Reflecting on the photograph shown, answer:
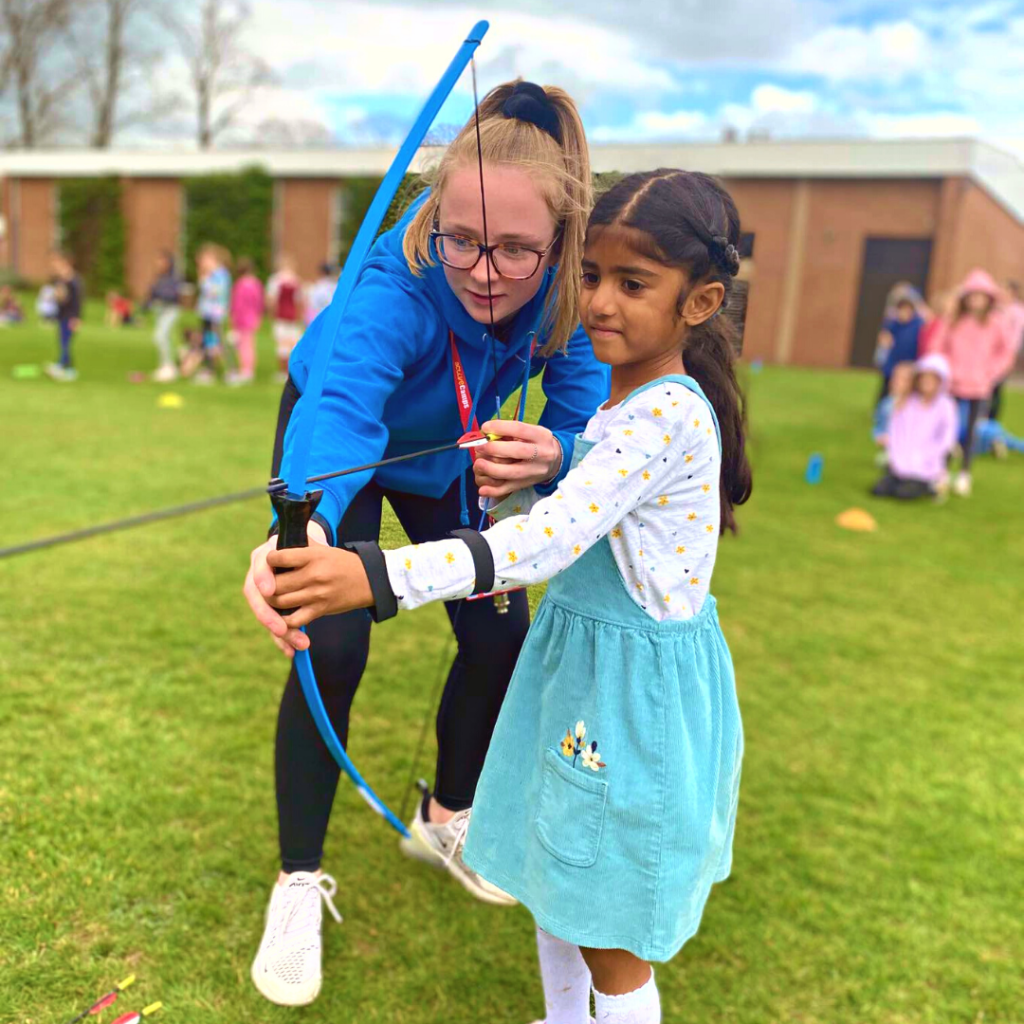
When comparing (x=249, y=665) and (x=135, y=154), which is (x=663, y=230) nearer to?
(x=249, y=665)

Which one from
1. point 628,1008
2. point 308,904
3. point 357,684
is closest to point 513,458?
point 357,684

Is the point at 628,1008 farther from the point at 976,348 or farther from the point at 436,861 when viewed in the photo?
the point at 976,348

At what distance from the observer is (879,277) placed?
2444 centimetres

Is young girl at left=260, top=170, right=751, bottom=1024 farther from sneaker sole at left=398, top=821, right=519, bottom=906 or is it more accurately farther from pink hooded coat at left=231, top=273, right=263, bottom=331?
pink hooded coat at left=231, top=273, right=263, bottom=331

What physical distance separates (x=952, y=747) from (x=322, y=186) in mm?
31494

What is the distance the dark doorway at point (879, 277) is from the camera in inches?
943

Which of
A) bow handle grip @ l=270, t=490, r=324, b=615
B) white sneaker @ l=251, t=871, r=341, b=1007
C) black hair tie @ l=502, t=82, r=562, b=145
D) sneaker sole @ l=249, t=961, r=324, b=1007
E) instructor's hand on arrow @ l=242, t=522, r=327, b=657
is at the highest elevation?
black hair tie @ l=502, t=82, r=562, b=145

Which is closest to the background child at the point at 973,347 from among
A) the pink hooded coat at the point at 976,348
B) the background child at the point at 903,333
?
the pink hooded coat at the point at 976,348

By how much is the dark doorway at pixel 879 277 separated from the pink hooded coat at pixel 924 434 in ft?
59.0

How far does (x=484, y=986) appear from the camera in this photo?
6.47ft

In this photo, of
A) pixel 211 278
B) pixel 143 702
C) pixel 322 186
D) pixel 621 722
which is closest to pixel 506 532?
pixel 621 722

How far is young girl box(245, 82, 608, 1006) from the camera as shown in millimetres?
1415

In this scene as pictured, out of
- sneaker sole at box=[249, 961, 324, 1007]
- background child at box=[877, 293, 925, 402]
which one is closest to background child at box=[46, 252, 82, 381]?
background child at box=[877, 293, 925, 402]

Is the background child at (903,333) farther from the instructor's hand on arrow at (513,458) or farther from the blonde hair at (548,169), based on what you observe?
the instructor's hand on arrow at (513,458)
